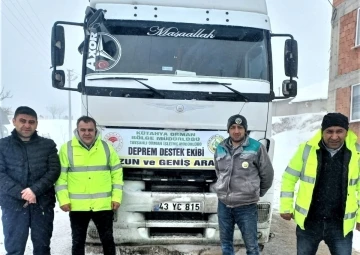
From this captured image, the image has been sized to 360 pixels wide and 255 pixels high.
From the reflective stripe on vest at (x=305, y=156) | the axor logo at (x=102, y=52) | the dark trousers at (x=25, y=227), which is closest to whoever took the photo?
the reflective stripe on vest at (x=305, y=156)

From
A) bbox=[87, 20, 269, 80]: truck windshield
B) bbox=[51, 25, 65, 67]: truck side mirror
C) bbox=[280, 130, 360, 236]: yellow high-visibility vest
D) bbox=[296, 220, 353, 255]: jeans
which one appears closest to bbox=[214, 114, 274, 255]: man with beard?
bbox=[280, 130, 360, 236]: yellow high-visibility vest


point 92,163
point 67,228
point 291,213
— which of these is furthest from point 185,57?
point 67,228

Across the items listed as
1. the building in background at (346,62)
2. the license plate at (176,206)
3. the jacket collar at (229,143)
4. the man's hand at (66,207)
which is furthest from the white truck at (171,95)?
the building in background at (346,62)

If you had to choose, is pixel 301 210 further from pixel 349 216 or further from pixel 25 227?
pixel 25 227

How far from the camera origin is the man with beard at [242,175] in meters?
3.41

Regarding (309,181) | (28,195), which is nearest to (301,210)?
(309,181)

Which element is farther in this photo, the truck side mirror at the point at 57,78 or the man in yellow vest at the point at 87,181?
the truck side mirror at the point at 57,78

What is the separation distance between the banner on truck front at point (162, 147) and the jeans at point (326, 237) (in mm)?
1195

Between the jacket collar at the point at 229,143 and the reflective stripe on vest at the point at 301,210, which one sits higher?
the jacket collar at the point at 229,143

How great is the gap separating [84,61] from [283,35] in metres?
2.34

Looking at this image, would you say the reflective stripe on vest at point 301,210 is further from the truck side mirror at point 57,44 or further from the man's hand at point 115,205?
the truck side mirror at point 57,44

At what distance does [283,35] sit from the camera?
14.4 ft

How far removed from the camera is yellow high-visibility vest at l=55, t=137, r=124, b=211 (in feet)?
11.4

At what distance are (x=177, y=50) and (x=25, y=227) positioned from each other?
94.1 inches
